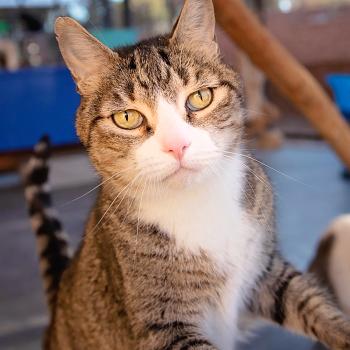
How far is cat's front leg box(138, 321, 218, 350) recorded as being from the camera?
2.71 ft

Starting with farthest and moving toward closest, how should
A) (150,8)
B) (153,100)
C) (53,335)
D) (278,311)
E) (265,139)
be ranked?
(150,8) → (265,139) → (53,335) → (278,311) → (153,100)

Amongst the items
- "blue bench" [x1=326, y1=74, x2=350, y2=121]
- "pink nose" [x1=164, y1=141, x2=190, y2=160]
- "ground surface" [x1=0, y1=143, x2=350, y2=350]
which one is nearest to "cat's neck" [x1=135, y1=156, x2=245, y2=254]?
"pink nose" [x1=164, y1=141, x2=190, y2=160]

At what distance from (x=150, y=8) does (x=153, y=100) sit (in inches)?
145

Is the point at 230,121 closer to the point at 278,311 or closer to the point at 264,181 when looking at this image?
the point at 264,181

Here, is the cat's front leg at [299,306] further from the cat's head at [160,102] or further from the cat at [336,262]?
the cat's head at [160,102]

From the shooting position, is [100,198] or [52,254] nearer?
[100,198]

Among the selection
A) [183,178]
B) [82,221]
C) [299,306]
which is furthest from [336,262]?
[82,221]

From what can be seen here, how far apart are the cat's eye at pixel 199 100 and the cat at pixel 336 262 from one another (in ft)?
1.73

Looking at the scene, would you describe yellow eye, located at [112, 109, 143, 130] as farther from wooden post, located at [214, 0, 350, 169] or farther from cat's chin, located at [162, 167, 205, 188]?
wooden post, located at [214, 0, 350, 169]

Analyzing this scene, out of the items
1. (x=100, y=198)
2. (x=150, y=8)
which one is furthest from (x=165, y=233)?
(x=150, y=8)

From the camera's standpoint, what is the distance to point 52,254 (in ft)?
3.94

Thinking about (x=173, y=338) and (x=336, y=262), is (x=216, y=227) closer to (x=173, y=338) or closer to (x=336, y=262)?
(x=173, y=338)

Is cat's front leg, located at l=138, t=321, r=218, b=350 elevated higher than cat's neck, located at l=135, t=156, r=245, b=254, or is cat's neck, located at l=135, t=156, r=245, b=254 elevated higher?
cat's neck, located at l=135, t=156, r=245, b=254

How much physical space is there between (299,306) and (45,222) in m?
0.60
